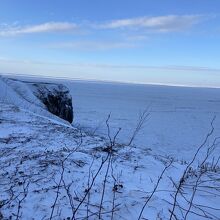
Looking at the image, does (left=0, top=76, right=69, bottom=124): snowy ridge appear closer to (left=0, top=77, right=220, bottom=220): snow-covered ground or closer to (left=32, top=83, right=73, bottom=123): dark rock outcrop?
(left=32, top=83, right=73, bottom=123): dark rock outcrop

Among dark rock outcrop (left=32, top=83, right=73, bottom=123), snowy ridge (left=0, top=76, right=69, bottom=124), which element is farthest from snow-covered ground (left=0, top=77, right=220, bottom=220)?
dark rock outcrop (left=32, top=83, right=73, bottom=123)

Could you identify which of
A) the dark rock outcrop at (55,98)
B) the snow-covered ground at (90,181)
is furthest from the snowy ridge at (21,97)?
the snow-covered ground at (90,181)

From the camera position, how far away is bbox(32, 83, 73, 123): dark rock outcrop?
17.3 meters

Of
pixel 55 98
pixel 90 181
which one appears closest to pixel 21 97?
pixel 55 98

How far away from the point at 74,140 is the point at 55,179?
2930mm

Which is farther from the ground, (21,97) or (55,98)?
(21,97)

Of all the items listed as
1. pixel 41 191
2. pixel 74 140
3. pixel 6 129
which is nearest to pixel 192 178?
pixel 41 191

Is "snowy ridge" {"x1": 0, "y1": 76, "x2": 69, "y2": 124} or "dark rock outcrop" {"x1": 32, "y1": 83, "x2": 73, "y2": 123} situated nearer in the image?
"snowy ridge" {"x1": 0, "y1": 76, "x2": 69, "y2": 124}

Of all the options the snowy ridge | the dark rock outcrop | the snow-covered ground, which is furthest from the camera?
the dark rock outcrop

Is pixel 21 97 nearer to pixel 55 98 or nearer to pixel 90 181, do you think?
pixel 55 98

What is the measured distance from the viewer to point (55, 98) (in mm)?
17734

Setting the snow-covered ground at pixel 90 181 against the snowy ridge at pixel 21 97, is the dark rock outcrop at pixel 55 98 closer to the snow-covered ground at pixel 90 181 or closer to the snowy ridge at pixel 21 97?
the snowy ridge at pixel 21 97

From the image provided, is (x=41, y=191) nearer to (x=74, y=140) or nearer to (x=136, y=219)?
(x=136, y=219)

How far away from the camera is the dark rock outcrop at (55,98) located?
1727 cm
